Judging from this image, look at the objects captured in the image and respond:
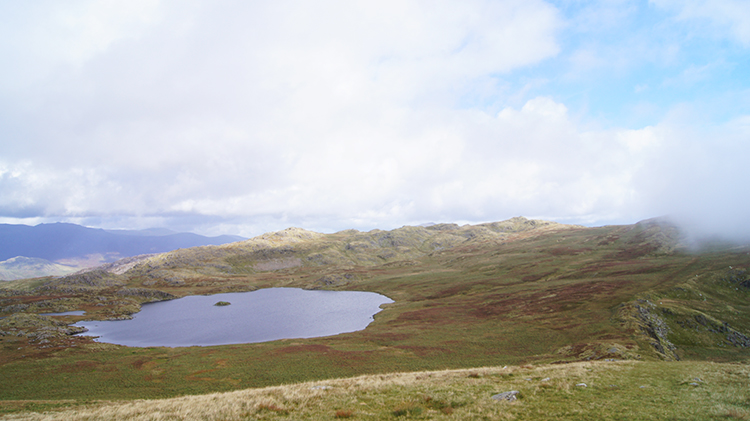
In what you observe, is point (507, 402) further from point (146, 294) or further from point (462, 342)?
point (146, 294)

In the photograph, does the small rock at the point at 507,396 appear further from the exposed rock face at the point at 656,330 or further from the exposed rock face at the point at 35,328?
the exposed rock face at the point at 35,328

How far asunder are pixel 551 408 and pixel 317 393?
17051 millimetres

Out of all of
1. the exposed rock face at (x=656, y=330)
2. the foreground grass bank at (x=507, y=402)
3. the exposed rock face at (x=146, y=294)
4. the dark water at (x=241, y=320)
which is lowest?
the dark water at (x=241, y=320)

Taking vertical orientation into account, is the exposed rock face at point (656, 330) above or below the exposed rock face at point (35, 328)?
below

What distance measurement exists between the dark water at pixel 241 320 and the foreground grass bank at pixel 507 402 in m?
67.5

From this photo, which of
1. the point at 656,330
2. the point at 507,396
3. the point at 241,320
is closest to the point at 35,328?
the point at 241,320

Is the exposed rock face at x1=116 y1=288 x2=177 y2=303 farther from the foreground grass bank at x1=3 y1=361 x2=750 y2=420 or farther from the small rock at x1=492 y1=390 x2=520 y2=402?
the small rock at x1=492 y1=390 x2=520 y2=402

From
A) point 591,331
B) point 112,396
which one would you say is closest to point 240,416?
point 112,396

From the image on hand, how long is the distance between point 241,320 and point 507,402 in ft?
383

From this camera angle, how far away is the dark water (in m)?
93.5

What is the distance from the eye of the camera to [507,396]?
2258cm

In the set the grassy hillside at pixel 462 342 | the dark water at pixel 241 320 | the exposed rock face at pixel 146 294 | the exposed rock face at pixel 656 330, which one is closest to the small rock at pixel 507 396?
the grassy hillside at pixel 462 342

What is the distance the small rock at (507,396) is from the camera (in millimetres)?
22122

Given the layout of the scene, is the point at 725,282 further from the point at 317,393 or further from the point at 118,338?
the point at 118,338
